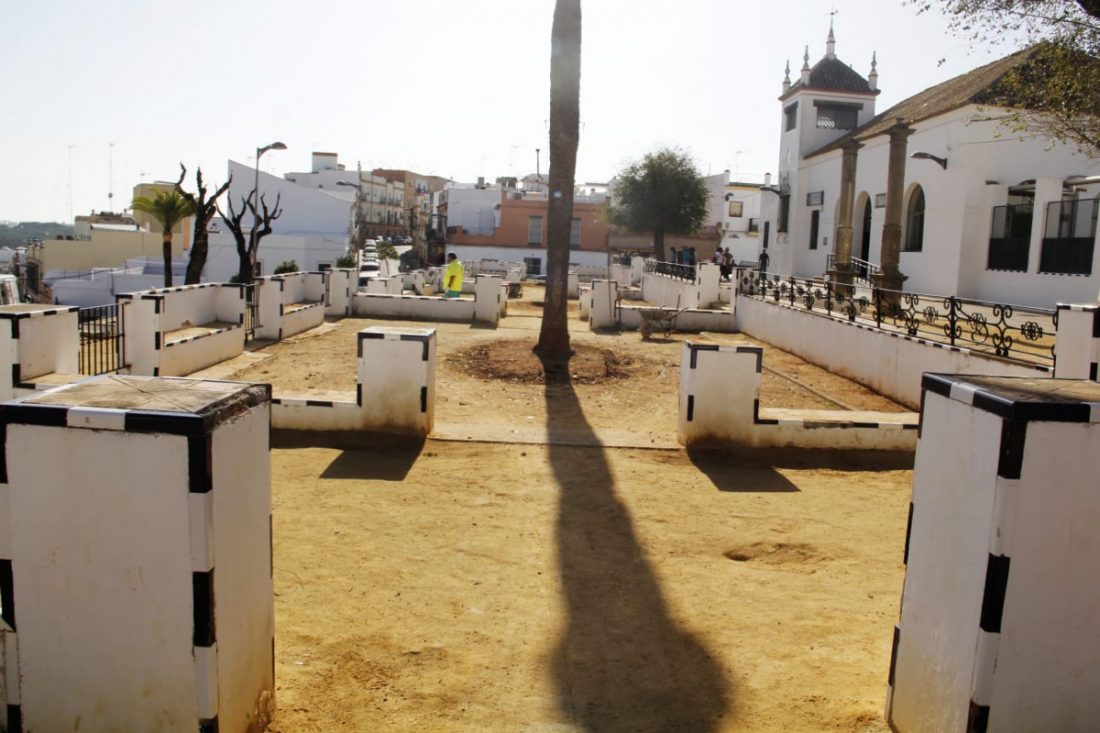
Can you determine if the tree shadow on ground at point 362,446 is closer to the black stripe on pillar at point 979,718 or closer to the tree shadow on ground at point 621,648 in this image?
the tree shadow on ground at point 621,648

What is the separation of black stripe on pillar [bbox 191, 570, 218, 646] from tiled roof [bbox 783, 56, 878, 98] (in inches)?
1529

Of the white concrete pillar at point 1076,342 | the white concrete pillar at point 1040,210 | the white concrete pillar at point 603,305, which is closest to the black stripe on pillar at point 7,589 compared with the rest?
the white concrete pillar at point 1076,342

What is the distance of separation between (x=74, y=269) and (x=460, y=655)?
210 feet

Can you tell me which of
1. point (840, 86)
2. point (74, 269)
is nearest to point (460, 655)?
point (840, 86)

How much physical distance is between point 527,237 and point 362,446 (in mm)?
54240

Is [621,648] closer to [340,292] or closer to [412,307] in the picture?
[412,307]

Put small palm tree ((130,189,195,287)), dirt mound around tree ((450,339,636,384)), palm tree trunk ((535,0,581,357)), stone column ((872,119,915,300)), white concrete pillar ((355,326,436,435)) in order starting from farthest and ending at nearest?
small palm tree ((130,189,195,287)), stone column ((872,119,915,300)), palm tree trunk ((535,0,581,357)), dirt mound around tree ((450,339,636,384)), white concrete pillar ((355,326,436,435))

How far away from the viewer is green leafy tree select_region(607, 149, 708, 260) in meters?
46.9

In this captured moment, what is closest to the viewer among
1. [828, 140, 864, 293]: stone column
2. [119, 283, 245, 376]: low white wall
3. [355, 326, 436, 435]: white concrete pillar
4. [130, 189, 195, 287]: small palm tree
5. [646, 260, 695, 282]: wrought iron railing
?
[355, 326, 436, 435]: white concrete pillar

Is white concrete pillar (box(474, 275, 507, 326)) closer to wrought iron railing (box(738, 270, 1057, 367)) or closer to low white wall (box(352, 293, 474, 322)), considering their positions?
low white wall (box(352, 293, 474, 322))

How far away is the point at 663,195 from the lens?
153 ft

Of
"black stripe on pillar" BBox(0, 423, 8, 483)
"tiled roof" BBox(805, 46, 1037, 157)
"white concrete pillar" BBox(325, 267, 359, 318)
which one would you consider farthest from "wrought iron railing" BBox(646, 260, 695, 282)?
"black stripe on pillar" BBox(0, 423, 8, 483)

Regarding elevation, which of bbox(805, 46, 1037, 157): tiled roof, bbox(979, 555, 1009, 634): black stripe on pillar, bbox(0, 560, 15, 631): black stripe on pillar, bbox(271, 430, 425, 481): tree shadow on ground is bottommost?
bbox(271, 430, 425, 481): tree shadow on ground

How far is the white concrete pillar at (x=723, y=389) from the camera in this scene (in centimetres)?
876
